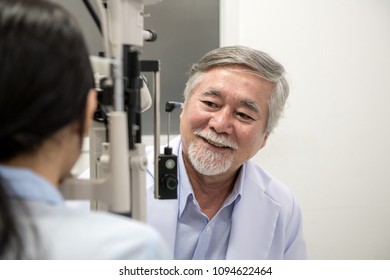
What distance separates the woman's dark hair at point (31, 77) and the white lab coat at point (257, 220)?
23.6 inches

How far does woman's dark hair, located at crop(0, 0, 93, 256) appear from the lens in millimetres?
498

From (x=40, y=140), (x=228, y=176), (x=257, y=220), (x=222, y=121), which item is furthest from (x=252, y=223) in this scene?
(x=40, y=140)

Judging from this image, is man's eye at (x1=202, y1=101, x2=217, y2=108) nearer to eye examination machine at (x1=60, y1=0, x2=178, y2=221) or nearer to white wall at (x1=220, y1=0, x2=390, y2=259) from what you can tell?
eye examination machine at (x1=60, y1=0, x2=178, y2=221)

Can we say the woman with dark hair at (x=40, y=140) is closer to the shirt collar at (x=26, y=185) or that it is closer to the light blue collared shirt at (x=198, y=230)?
the shirt collar at (x=26, y=185)

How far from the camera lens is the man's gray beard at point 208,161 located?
47.9 inches

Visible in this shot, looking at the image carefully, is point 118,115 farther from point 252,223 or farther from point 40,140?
point 252,223

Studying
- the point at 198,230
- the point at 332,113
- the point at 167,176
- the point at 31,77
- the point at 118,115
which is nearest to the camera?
the point at 31,77

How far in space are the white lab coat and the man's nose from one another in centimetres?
17

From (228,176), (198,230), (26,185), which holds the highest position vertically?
(26,185)

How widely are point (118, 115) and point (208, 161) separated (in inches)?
21.7

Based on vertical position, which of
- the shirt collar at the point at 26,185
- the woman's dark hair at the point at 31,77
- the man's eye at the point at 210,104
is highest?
the woman's dark hair at the point at 31,77

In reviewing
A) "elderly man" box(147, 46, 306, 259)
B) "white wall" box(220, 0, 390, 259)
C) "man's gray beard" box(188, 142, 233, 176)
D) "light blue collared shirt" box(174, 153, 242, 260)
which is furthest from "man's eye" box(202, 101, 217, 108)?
"white wall" box(220, 0, 390, 259)

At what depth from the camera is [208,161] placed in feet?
3.99

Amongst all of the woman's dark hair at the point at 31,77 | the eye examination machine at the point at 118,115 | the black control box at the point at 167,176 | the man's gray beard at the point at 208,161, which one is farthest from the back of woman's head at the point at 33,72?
the man's gray beard at the point at 208,161
